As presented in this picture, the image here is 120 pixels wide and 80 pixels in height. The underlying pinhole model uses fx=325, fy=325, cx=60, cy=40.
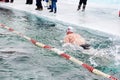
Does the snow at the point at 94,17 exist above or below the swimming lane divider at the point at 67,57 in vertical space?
above

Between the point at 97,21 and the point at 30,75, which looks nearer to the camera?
the point at 30,75

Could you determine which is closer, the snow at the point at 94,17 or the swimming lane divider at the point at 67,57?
the swimming lane divider at the point at 67,57

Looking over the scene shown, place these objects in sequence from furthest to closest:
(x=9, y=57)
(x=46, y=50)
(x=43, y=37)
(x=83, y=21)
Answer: (x=83, y=21)
(x=43, y=37)
(x=46, y=50)
(x=9, y=57)

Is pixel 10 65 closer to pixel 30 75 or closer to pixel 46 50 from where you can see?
pixel 30 75

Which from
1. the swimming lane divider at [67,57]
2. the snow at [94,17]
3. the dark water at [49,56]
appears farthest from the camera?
the snow at [94,17]

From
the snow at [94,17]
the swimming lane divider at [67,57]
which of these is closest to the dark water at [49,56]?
the swimming lane divider at [67,57]

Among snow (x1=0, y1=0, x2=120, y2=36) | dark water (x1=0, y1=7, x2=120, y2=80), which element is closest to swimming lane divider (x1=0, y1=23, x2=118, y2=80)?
dark water (x1=0, y1=7, x2=120, y2=80)

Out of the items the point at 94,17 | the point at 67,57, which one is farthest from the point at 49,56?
the point at 94,17

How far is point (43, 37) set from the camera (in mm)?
12586

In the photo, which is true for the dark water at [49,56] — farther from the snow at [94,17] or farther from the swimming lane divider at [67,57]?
the snow at [94,17]

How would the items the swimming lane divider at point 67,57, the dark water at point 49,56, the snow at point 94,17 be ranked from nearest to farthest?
the swimming lane divider at point 67,57, the dark water at point 49,56, the snow at point 94,17

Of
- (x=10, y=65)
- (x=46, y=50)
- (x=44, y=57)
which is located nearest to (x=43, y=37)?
(x=46, y=50)

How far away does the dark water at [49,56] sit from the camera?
845cm

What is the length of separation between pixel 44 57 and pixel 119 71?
7.82 feet
